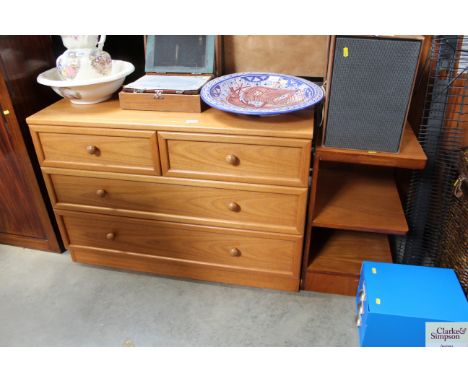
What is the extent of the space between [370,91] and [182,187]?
0.64m

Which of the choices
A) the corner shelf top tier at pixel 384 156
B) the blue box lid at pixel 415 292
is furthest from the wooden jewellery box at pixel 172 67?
the blue box lid at pixel 415 292

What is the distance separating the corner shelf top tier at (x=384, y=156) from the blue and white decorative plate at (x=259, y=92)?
16 centimetres

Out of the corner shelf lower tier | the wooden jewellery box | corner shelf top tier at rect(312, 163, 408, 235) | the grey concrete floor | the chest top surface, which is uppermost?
the wooden jewellery box

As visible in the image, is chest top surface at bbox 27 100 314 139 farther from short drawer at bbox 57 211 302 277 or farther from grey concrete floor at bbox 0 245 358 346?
grey concrete floor at bbox 0 245 358 346

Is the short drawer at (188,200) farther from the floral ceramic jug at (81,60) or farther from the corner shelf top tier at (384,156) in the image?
the floral ceramic jug at (81,60)

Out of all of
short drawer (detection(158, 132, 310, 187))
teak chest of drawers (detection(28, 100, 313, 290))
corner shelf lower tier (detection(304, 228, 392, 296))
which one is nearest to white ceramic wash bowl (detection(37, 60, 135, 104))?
teak chest of drawers (detection(28, 100, 313, 290))

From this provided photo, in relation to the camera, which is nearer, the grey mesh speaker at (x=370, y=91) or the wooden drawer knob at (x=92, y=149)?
the grey mesh speaker at (x=370, y=91)

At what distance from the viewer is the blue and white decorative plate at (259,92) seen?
46.4 inches

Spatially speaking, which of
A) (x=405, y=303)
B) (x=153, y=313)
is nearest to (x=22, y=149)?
(x=153, y=313)

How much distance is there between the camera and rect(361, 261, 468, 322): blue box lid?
109 cm

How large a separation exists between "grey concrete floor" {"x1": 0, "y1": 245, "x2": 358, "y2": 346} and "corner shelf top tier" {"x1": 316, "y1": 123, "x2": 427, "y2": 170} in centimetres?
56

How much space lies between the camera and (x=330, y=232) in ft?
5.13

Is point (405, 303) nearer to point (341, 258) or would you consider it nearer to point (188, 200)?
point (341, 258)

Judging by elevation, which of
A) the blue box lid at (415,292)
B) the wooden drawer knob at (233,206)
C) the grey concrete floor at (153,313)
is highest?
the wooden drawer knob at (233,206)
